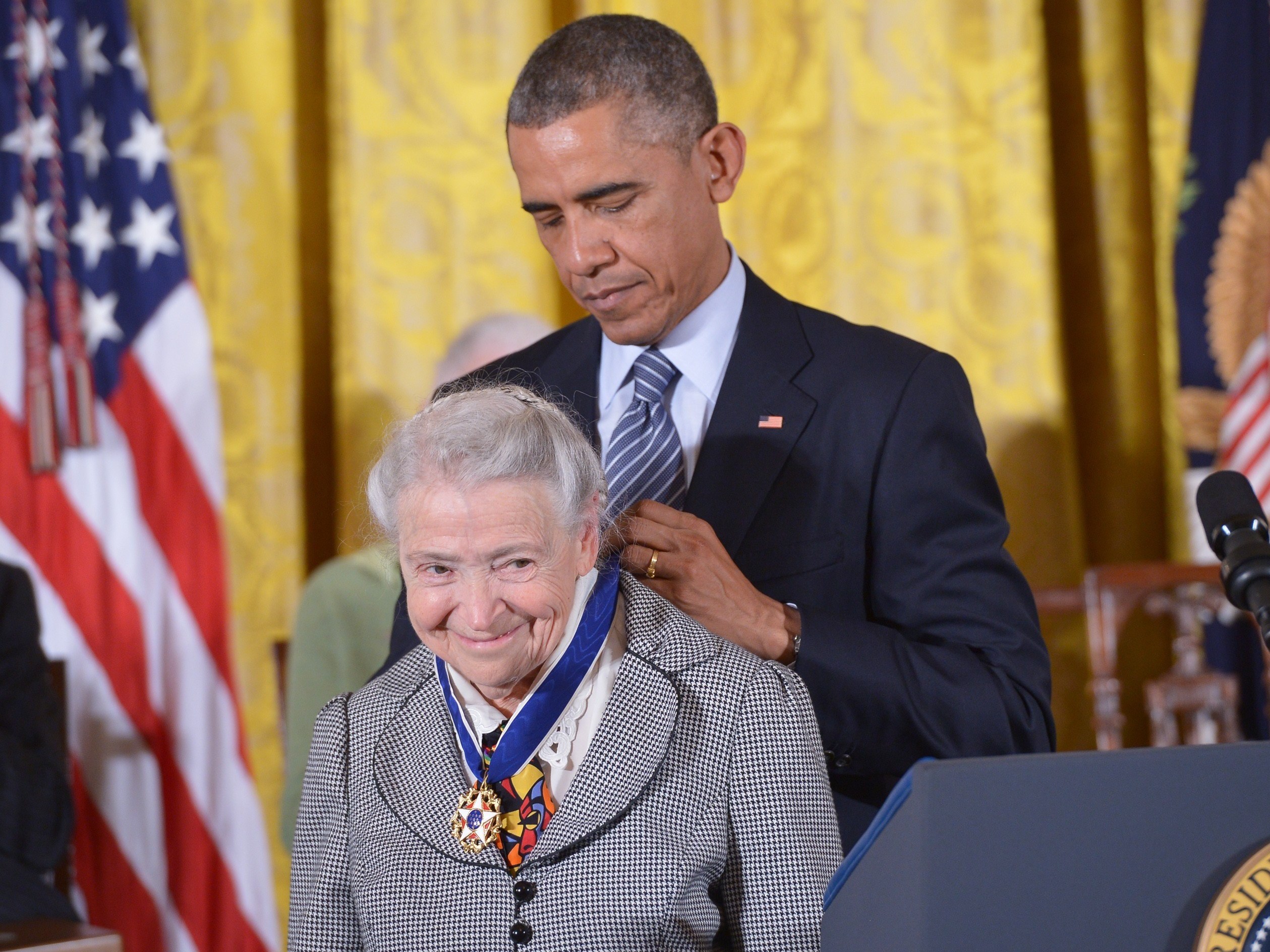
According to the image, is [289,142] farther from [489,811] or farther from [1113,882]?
[1113,882]

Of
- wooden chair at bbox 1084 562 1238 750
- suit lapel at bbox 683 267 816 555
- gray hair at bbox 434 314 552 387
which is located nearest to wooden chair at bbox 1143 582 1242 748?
wooden chair at bbox 1084 562 1238 750

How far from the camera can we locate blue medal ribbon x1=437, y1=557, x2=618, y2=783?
1479 mm

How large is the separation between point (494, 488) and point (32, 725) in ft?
6.48

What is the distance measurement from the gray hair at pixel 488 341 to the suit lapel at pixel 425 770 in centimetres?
152

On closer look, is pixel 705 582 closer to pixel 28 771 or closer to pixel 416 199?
pixel 28 771

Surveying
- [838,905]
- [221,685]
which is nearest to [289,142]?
[221,685]

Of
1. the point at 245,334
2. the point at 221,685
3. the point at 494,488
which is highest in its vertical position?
the point at 245,334

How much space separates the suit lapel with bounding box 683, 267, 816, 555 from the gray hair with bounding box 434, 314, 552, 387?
136 cm

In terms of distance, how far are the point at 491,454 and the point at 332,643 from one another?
162cm

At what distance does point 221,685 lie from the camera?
3779 mm

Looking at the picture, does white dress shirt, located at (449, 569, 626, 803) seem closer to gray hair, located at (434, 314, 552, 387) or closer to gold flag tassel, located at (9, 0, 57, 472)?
gray hair, located at (434, 314, 552, 387)

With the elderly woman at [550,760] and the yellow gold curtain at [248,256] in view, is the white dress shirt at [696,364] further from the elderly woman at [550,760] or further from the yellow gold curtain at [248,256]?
the yellow gold curtain at [248,256]

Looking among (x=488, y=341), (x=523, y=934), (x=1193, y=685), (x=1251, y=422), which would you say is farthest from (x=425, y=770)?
(x=1251, y=422)

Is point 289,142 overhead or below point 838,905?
overhead
